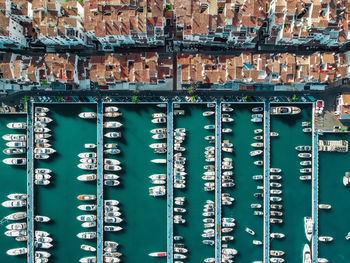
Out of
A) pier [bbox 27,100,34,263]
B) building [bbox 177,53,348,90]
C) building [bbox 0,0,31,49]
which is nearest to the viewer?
building [bbox 0,0,31,49]

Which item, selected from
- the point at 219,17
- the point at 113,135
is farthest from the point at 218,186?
the point at 219,17

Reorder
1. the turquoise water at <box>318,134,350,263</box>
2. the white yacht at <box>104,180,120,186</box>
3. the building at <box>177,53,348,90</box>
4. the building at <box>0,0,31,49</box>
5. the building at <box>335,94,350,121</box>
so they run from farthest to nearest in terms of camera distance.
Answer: the turquoise water at <box>318,134,350,263</box>, the white yacht at <box>104,180,120,186</box>, the building at <box>335,94,350,121</box>, the building at <box>177,53,348,90</box>, the building at <box>0,0,31,49</box>

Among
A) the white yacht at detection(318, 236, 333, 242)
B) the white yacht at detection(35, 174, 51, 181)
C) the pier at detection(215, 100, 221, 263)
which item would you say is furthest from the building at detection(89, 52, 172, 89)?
the white yacht at detection(318, 236, 333, 242)

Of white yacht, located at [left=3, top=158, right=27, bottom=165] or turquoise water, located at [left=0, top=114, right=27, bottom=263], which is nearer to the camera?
white yacht, located at [left=3, top=158, right=27, bottom=165]

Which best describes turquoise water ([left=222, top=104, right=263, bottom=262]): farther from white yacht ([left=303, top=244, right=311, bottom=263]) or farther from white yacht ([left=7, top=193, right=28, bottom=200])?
white yacht ([left=7, top=193, right=28, bottom=200])

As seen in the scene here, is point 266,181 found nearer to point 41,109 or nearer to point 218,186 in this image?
point 218,186

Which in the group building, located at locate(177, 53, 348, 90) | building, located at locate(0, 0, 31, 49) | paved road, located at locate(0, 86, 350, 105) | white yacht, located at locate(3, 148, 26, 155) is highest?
building, located at locate(0, 0, 31, 49)

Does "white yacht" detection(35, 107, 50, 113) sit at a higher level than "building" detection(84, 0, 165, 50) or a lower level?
lower
